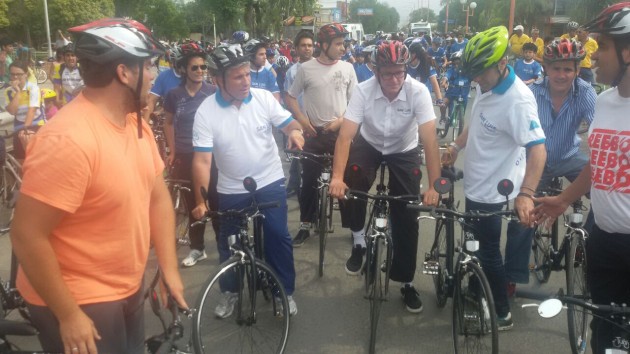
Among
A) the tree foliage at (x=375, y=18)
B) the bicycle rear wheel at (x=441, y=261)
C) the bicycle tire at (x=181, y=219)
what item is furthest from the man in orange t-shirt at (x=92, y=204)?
the tree foliage at (x=375, y=18)

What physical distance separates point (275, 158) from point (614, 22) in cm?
244

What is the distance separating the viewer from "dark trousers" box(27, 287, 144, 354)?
2.02 meters

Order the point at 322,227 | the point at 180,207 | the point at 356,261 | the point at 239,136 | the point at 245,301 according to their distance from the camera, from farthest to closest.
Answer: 1. the point at 180,207
2. the point at 322,227
3. the point at 356,261
4. the point at 239,136
5. the point at 245,301

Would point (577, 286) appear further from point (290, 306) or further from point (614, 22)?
point (614, 22)

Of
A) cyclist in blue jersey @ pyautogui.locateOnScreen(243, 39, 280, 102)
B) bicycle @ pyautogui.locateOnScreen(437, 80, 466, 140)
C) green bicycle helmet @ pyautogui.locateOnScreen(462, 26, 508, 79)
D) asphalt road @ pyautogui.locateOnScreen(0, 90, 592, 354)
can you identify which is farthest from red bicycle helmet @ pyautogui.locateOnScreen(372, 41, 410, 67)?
bicycle @ pyautogui.locateOnScreen(437, 80, 466, 140)

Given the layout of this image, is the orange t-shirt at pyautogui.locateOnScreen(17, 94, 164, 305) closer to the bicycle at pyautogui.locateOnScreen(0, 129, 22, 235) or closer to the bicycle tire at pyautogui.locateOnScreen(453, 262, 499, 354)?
the bicycle tire at pyautogui.locateOnScreen(453, 262, 499, 354)

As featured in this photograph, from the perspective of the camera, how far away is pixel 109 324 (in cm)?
212

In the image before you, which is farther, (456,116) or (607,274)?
(456,116)

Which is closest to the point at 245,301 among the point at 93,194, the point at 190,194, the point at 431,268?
the point at 431,268

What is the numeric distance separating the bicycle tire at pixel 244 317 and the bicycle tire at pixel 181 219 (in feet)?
6.46

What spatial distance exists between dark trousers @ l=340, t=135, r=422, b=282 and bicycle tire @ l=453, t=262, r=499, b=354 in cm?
86

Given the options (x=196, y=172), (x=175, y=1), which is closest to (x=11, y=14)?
(x=175, y=1)

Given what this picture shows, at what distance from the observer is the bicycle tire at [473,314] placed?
3150 mm

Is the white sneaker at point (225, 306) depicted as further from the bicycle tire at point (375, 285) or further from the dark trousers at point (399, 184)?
the dark trousers at point (399, 184)
